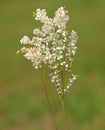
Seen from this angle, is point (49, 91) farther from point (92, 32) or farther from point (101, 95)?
point (92, 32)

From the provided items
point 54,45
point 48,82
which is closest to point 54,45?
point 54,45

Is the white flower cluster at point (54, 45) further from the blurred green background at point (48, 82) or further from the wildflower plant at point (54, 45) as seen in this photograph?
the blurred green background at point (48, 82)

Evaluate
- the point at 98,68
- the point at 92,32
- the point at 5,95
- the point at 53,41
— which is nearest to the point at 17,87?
the point at 5,95

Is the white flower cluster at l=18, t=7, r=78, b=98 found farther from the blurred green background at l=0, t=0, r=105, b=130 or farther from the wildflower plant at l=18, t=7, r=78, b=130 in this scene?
the blurred green background at l=0, t=0, r=105, b=130

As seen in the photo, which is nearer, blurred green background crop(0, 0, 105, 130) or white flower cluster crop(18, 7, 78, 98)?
white flower cluster crop(18, 7, 78, 98)

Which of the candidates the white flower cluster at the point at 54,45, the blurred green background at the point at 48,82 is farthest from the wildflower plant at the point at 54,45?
the blurred green background at the point at 48,82

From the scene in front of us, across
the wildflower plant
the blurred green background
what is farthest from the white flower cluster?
the blurred green background
